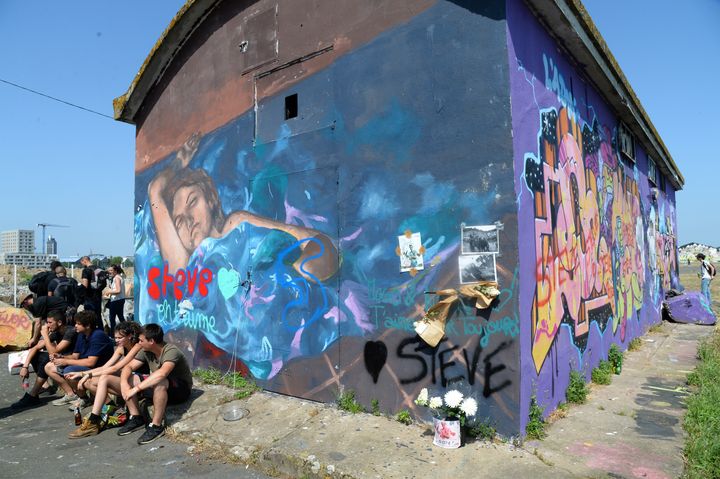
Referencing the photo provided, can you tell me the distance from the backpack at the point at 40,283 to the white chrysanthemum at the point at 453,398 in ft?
25.2

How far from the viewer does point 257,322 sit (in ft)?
20.2

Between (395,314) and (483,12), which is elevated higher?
(483,12)

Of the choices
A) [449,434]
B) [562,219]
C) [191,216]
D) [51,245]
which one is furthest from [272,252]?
[51,245]

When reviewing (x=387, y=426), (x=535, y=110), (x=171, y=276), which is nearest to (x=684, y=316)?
(x=535, y=110)

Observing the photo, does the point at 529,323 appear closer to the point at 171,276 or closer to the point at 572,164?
the point at 572,164

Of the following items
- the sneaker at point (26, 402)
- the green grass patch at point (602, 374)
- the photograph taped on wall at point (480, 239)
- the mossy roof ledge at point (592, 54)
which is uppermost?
the mossy roof ledge at point (592, 54)

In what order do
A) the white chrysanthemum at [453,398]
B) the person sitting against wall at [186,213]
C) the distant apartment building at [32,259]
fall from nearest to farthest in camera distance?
the white chrysanthemum at [453,398]
the person sitting against wall at [186,213]
the distant apartment building at [32,259]

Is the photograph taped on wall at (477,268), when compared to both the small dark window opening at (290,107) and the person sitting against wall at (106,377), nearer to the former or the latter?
the small dark window opening at (290,107)

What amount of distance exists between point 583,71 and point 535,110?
220cm

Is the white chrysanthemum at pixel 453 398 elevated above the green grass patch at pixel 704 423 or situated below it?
above

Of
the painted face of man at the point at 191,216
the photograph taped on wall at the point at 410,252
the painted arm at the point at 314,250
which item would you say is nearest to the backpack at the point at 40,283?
the painted face of man at the point at 191,216

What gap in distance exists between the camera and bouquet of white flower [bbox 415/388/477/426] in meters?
4.09

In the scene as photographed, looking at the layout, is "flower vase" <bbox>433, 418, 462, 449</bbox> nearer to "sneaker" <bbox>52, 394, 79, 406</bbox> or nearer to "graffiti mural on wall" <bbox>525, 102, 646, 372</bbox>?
"graffiti mural on wall" <bbox>525, 102, 646, 372</bbox>

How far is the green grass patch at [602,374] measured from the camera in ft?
20.2
